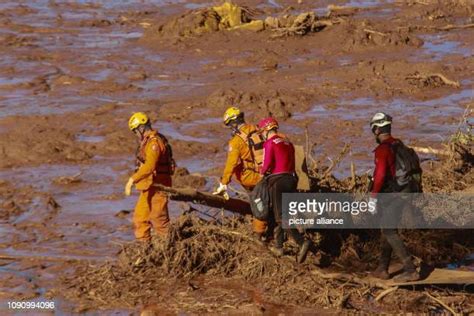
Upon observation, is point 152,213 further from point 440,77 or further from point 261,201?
point 440,77

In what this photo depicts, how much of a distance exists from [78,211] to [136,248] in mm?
2886

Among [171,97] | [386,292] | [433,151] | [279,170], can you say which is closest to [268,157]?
[279,170]

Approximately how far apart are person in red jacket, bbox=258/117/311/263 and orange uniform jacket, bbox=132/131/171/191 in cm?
132

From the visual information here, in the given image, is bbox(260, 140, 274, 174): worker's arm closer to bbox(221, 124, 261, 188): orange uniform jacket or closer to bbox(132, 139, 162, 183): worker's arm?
bbox(221, 124, 261, 188): orange uniform jacket

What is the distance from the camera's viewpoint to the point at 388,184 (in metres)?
10.2

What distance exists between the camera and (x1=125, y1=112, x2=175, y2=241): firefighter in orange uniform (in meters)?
11.6

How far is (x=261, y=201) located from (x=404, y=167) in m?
1.66

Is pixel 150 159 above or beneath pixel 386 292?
above

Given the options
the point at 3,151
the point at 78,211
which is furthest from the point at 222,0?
the point at 78,211

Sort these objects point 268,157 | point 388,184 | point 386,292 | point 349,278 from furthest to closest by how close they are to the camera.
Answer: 1. point 268,157
2. point 349,278
3. point 386,292
4. point 388,184

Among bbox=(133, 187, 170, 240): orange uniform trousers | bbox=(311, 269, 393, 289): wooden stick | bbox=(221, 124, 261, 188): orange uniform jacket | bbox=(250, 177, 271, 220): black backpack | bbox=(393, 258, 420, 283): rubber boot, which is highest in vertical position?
bbox=(221, 124, 261, 188): orange uniform jacket

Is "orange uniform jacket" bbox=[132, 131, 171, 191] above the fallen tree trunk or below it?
above

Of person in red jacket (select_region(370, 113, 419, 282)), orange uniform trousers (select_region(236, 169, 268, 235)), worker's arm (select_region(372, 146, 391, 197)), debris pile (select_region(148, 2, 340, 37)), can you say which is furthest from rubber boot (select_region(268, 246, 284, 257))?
debris pile (select_region(148, 2, 340, 37))

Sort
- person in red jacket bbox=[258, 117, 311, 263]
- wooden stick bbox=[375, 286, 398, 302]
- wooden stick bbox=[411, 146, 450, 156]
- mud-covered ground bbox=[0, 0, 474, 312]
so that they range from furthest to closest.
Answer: wooden stick bbox=[411, 146, 450, 156], mud-covered ground bbox=[0, 0, 474, 312], person in red jacket bbox=[258, 117, 311, 263], wooden stick bbox=[375, 286, 398, 302]
